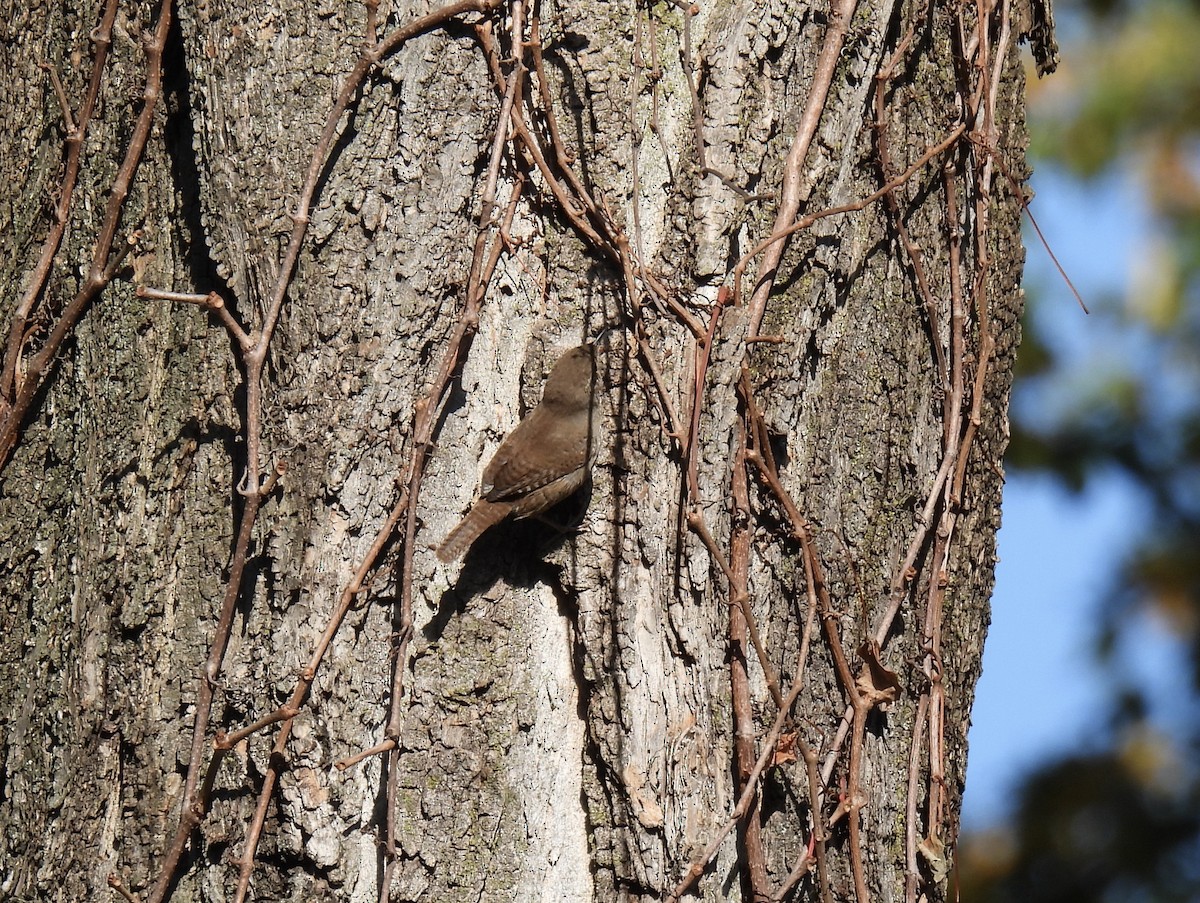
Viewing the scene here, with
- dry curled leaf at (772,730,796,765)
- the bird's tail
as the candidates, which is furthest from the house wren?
dry curled leaf at (772,730,796,765)

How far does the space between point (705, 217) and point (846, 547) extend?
0.72 metres

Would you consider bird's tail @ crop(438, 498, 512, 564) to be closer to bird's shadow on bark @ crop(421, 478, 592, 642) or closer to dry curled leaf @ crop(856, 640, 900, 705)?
bird's shadow on bark @ crop(421, 478, 592, 642)

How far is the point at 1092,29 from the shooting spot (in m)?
5.44

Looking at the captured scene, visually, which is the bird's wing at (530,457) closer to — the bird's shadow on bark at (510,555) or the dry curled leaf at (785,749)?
the bird's shadow on bark at (510,555)

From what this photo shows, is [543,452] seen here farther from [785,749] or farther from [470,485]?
[785,749]

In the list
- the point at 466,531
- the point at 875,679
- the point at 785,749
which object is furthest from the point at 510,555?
the point at 875,679

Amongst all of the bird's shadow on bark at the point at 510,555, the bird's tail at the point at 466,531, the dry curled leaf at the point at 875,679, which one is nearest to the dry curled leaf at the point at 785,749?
the dry curled leaf at the point at 875,679

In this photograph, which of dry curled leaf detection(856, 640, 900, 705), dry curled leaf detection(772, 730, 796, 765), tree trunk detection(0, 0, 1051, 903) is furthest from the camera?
dry curled leaf detection(856, 640, 900, 705)

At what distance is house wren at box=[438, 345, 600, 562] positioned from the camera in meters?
2.30

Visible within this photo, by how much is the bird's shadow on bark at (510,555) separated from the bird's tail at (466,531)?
29 mm

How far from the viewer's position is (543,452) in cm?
235

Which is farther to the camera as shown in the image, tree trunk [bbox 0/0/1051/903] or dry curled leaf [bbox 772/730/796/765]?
dry curled leaf [bbox 772/730/796/765]

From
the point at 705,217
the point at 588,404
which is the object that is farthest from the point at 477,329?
the point at 705,217

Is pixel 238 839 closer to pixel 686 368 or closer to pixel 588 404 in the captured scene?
pixel 588 404
